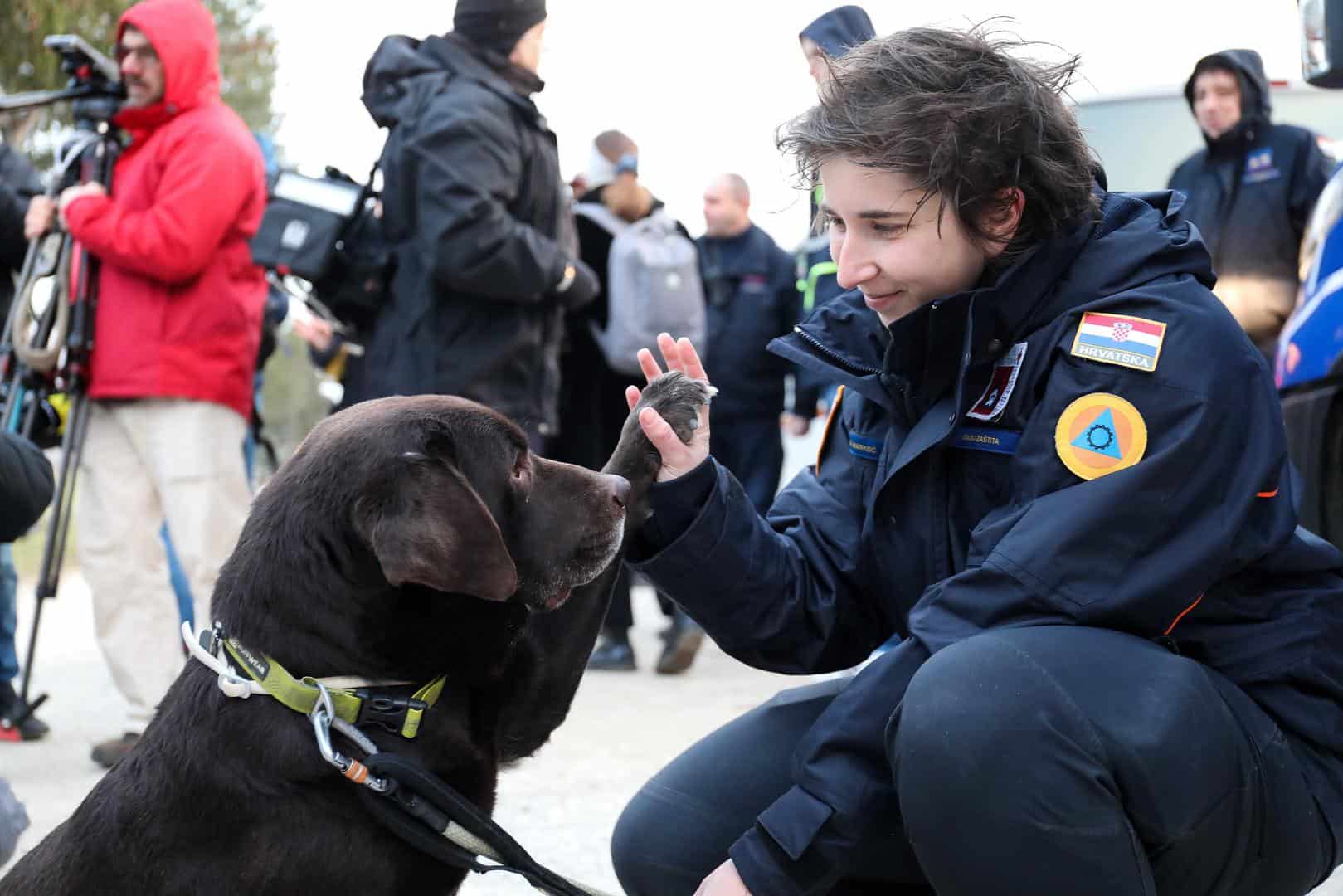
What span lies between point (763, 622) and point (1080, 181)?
2.84 ft

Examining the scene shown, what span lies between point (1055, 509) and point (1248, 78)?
4.16 m

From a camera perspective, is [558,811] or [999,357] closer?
[999,357]

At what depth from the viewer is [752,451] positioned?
6.44 meters

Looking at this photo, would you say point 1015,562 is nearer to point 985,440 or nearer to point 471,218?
point 985,440

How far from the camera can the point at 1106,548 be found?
1.92m

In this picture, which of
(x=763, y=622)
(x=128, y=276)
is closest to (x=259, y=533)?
(x=763, y=622)

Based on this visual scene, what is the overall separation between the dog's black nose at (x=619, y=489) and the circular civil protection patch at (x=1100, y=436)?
2.41 ft

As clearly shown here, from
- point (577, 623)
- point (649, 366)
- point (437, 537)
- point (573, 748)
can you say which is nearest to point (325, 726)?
point (437, 537)

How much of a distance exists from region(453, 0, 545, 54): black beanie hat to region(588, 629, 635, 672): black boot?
8.09 ft

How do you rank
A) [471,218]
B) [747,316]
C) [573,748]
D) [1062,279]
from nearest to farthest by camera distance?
1. [1062,279]
2. [471,218]
3. [573,748]
4. [747,316]

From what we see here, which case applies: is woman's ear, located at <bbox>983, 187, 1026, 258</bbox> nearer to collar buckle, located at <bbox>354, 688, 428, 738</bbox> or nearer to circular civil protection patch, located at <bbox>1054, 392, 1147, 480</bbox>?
circular civil protection patch, located at <bbox>1054, 392, 1147, 480</bbox>

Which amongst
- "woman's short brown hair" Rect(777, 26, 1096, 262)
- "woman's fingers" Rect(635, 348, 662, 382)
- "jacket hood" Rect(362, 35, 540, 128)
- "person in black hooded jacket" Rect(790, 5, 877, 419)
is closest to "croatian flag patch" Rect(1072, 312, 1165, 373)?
"woman's short brown hair" Rect(777, 26, 1096, 262)

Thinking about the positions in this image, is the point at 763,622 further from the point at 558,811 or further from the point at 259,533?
the point at 558,811

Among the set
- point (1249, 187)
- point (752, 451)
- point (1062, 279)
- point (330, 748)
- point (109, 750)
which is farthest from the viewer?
point (752, 451)
